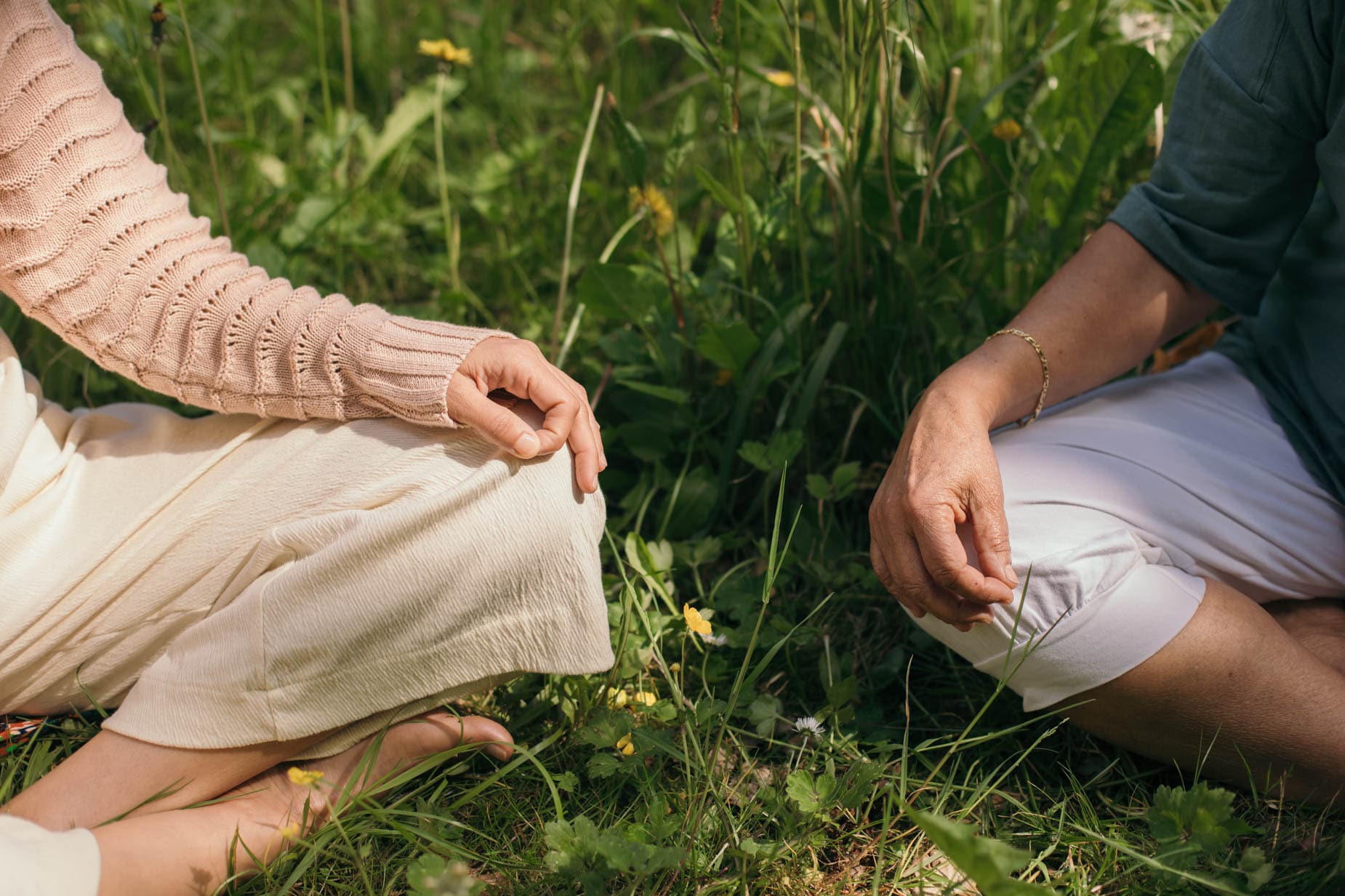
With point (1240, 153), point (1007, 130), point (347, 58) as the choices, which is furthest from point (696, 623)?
point (347, 58)

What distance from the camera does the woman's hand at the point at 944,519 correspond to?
102 cm

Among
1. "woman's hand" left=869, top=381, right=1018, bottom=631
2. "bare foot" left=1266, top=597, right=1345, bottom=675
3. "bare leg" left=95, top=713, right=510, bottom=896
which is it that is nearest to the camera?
"bare leg" left=95, top=713, right=510, bottom=896

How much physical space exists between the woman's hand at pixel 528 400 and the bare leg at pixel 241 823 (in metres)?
0.29

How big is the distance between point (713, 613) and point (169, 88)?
1.66 m

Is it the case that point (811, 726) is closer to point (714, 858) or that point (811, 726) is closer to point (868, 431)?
point (714, 858)

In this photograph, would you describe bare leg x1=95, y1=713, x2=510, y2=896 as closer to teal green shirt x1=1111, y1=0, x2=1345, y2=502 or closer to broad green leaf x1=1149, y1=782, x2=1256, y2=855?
broad green leaf x1=1149, y1=782, x2=1256, y2=855

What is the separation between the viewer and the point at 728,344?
1.41m

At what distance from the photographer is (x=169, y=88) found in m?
2.23

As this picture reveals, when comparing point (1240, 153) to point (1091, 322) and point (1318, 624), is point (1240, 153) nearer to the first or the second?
point (1091, 322)

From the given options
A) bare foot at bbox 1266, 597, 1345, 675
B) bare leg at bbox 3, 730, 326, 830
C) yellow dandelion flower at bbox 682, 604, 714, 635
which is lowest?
bare leg at bbox 3, 730, 326, 830

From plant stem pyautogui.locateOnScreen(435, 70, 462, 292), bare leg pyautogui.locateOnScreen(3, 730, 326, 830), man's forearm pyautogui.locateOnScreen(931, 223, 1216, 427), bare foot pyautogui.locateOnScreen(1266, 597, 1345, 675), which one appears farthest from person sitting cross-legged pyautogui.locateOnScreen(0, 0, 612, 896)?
bare foot pyautogui.locateOnScreen(1266, 597, 1345, 675)

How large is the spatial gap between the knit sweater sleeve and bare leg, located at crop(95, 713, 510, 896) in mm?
325

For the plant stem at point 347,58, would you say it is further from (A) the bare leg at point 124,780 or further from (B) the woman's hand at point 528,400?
(A) the bare leg at point 124,780

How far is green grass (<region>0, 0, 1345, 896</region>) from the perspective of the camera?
3.44 feet
